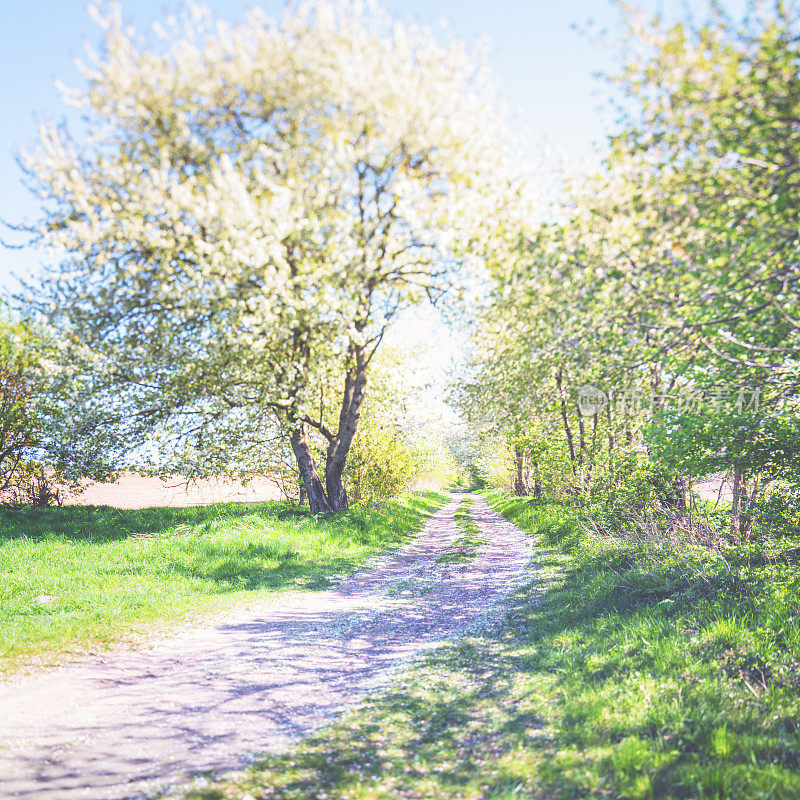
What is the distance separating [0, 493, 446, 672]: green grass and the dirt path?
1.15 metres

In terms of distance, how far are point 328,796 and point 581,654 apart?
432 centimetres

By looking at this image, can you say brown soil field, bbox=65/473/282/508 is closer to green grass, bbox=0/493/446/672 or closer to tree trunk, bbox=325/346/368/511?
tree trunk, bbox=325/346/368/511

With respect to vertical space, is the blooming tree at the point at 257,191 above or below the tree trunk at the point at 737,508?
above

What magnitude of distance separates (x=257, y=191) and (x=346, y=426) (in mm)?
9144

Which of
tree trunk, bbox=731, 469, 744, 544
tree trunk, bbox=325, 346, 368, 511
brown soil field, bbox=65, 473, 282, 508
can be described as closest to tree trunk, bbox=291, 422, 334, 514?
tree trunk, bbox=325, 346, 368, 511

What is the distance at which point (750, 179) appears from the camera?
212 inches

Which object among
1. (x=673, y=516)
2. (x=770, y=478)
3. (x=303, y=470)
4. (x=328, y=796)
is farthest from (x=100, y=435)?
(x=770, y=478)

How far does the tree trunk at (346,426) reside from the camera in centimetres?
1869

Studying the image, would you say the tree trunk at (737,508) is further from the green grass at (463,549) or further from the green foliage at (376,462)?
the green foliage at (376,462)

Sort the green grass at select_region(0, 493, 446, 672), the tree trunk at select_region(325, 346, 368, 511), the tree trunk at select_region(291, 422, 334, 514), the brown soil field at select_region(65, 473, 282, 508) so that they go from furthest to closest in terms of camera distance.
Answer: the brown soil field at select_region(65, 473, 282, 508)
the tree trunk at select_region(291, 422, 334, 514)
the tree trunk at select_region(325, 346, 368, 511)
the green grass at select_region(0, 493, 446, 672)

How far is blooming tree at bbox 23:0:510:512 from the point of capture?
1267cm

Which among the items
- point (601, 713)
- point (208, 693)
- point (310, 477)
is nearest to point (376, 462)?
point (310, 477)

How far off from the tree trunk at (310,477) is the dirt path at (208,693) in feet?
29.5

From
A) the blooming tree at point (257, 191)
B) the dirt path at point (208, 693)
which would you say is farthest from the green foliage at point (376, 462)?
the dirt path at point (208, 693)
